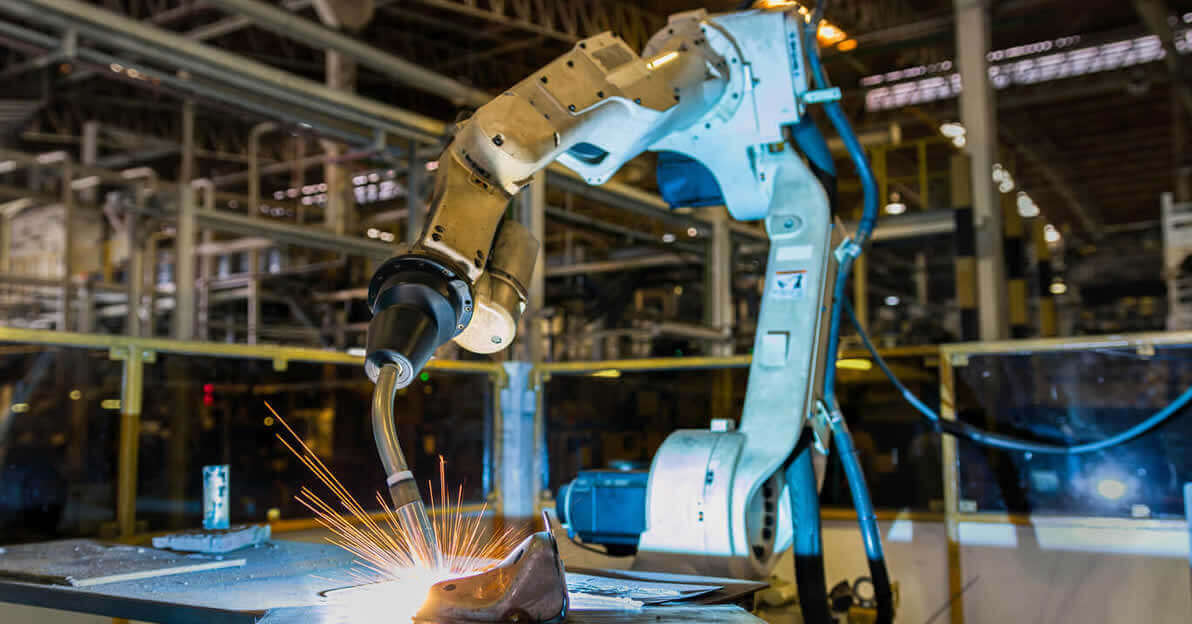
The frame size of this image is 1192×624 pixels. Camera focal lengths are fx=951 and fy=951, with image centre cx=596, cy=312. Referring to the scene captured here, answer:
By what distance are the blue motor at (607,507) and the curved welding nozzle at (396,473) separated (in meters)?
1.01

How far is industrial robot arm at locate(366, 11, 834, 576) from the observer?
5.32 ft

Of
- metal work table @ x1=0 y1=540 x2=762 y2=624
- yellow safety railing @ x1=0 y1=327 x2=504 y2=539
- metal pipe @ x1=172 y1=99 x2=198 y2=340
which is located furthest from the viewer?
metal pipe @ x1=172 y1=99 x2=198 y2=340

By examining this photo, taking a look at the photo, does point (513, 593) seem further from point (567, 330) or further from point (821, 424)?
point (567, 330)

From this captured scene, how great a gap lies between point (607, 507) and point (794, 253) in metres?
0.81

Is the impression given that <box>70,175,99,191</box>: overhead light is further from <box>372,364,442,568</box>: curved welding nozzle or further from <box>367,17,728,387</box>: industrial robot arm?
<box>372,364,442,568</box>: curved welding nozzle

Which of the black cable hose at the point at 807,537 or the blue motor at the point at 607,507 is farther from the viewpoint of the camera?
the blue motor at the point at 607,507

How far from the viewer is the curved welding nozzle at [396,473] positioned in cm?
146

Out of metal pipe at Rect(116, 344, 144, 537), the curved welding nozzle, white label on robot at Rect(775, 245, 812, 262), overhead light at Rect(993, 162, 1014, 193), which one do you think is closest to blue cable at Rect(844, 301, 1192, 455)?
white label on robot at Rect(775, 245, 812, 262)

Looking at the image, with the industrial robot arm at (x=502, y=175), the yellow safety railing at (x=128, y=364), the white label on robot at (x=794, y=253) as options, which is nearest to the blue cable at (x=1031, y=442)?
the white label on robot at (x=794, y=253)

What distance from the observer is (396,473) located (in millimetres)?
1463

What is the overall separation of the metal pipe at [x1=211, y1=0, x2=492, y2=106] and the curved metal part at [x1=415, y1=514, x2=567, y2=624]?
387 centimetres

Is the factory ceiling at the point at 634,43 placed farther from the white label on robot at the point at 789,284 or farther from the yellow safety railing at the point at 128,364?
the white label on robot at the point at 789,284

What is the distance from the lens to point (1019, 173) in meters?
14.3

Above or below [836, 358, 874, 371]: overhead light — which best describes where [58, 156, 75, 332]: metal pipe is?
above
